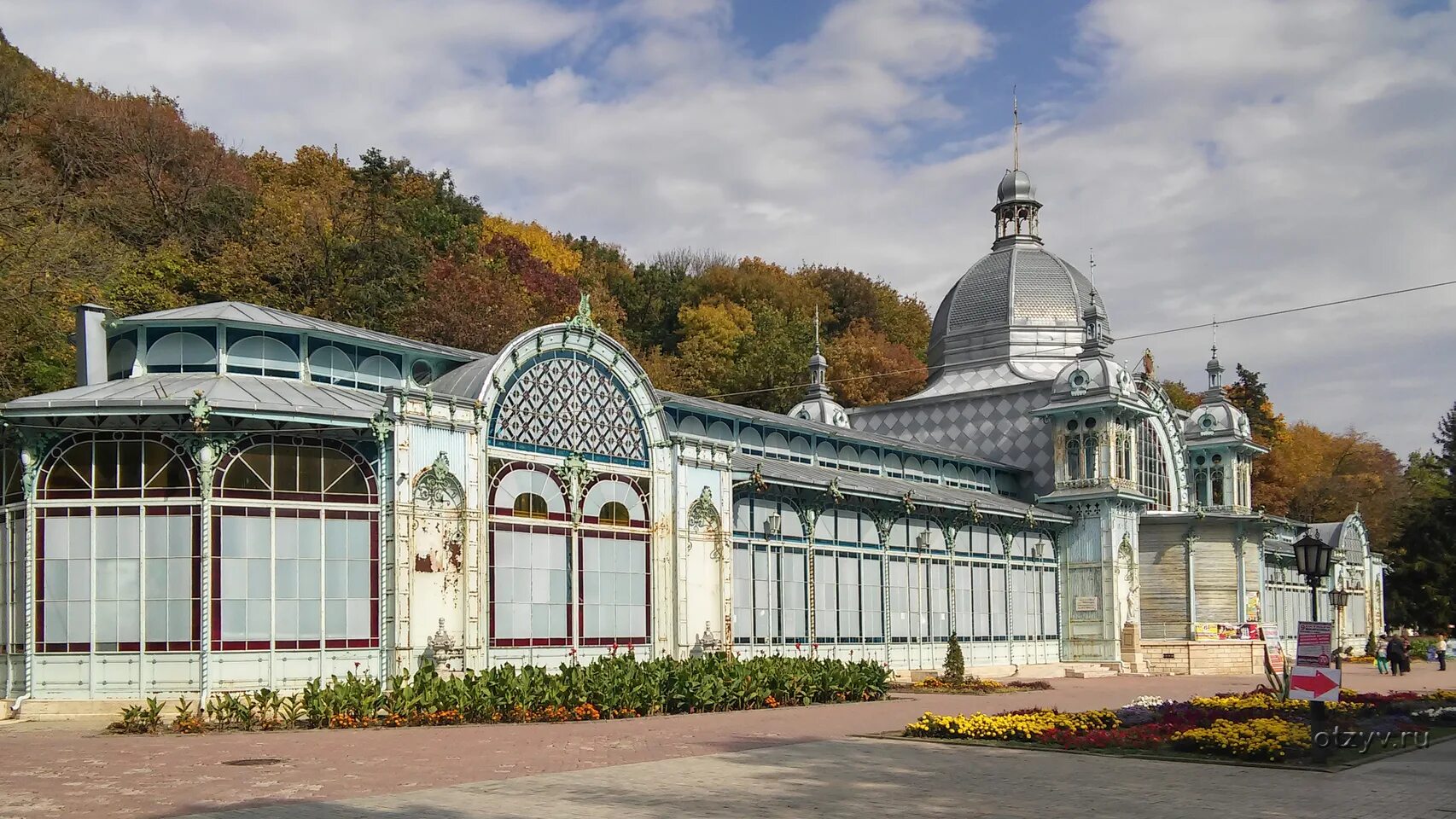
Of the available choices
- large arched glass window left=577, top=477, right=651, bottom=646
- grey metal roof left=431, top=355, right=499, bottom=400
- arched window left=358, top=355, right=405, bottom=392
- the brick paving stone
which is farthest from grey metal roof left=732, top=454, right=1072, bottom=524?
→ the brick paving stone

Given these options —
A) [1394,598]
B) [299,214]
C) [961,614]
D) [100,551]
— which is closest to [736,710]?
[100,551]

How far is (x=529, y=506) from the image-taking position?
31531mm

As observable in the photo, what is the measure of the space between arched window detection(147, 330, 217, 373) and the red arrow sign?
21469 mm

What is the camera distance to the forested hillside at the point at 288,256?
42625mm

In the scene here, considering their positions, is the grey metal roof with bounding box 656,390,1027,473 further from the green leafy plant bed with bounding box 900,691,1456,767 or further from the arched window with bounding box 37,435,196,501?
the green leafy plant bed with bounding box 900,691,1456,767

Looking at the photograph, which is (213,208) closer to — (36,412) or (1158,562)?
(36,412)

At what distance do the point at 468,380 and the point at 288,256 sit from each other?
29073 millimetres

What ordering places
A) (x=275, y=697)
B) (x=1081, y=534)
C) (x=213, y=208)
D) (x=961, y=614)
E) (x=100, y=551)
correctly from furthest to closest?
(x=213, y=208)
(x=1081, y=534)
(x=961, y=614)
(x=100, y=551)
(x=275, y=697)

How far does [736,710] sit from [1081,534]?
85.1ft

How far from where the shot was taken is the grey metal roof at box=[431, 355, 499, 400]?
30562 millimetres

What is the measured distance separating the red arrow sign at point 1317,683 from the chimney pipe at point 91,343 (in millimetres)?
23609

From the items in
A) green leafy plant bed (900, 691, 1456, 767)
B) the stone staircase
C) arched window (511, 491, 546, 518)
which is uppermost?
arched window (511, 491, 546, 518)

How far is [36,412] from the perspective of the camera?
25688mm

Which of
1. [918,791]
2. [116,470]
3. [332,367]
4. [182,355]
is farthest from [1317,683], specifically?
[182,355]
